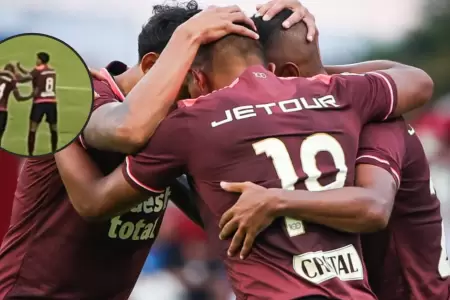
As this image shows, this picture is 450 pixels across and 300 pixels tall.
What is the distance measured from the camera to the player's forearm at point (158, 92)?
9.78ft

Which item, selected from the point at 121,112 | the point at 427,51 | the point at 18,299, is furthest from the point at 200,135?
the point at 427,51

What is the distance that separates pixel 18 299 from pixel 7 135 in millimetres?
832

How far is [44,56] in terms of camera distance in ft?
9.66

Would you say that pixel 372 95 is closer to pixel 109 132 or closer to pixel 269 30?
pixel 269 30

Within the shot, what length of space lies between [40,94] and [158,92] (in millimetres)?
338

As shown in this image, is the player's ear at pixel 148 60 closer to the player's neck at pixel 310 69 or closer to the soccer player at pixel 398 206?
the soccer player at pixel 398 206

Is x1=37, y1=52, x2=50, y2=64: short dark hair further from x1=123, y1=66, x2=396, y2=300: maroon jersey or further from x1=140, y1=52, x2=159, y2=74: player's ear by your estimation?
x1=140, y1=52, x2=159, y2=74: player's ear

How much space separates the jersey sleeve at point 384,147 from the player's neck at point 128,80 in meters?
0.85

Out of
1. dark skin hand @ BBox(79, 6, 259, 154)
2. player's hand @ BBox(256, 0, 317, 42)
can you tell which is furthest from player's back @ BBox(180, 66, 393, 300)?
player's hand @ BBox(256, 0, 317, 42)

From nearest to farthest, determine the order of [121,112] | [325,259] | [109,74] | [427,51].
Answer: [325,259]
[121,112]
[109,74]
[427,51]

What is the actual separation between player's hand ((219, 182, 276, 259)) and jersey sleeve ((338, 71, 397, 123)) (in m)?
0.44

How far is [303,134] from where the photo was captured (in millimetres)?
2912

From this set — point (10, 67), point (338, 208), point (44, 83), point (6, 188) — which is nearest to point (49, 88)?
point (44, 83)

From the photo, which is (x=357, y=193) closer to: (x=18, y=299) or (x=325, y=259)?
(x=325, y=259)
